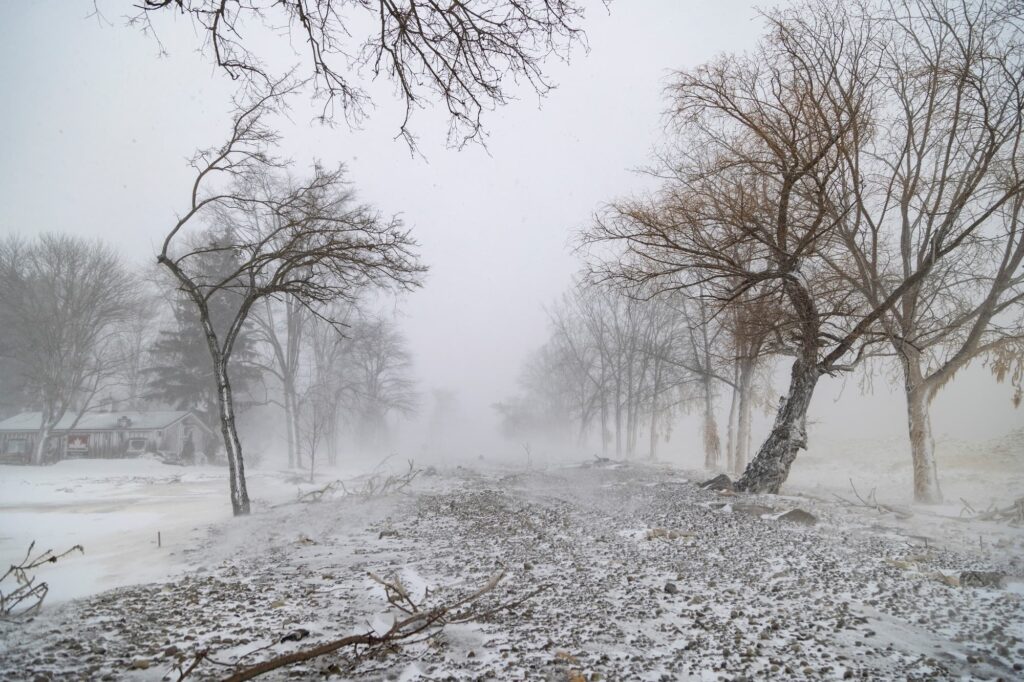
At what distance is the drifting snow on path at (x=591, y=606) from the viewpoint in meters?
2.95

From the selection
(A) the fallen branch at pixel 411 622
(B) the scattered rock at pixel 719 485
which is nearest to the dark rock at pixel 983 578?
(A) the fallen branch at pixel 411 622

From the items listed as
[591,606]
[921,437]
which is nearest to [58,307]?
[591,606]

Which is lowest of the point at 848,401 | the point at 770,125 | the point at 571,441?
the point at 571,441

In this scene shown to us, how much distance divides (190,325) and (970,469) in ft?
114

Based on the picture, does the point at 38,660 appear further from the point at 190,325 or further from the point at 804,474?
the point at 190,325

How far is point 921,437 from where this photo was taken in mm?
10844

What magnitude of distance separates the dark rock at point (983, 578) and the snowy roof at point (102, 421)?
33.2 m

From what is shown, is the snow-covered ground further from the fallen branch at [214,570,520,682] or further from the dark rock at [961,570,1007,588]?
the dark rock at [961,570,1007,588]

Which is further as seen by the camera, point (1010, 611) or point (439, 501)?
point (439, 501)

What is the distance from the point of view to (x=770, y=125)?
6.32 meters

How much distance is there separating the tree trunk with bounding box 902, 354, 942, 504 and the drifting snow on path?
5.59 meters

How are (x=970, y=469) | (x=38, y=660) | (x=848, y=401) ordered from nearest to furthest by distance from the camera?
1. (x=38, y=660)
2. (x=970, y=469)
3. (x=848, y=401)

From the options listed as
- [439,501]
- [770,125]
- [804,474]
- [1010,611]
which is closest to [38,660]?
[439,501]

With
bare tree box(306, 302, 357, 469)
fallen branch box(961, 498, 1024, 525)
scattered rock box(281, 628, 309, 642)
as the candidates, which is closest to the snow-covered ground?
scattered rock box(281, 628, 309, 642)
